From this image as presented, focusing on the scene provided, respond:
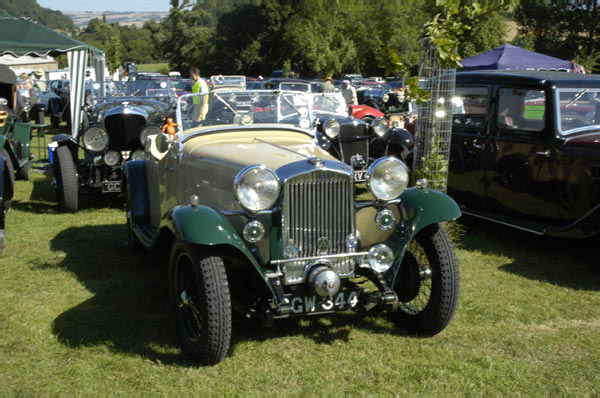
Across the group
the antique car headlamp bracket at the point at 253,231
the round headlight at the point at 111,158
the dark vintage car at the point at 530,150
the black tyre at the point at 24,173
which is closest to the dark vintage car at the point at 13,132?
the black tyre at the point at 24,173

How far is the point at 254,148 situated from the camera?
4371 mm

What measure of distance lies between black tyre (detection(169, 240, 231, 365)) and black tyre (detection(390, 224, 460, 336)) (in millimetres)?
1350

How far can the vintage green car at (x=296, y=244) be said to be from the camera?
138 inches

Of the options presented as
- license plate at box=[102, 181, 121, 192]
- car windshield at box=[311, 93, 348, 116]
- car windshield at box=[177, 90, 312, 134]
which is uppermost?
car windshield at box=[177, 90, 312, 134]

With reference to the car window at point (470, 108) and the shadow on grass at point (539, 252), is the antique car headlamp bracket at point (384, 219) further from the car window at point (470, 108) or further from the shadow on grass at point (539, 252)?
the car window at point (470, 108)

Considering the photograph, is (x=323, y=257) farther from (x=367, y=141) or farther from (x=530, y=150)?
(x=367, y=141)

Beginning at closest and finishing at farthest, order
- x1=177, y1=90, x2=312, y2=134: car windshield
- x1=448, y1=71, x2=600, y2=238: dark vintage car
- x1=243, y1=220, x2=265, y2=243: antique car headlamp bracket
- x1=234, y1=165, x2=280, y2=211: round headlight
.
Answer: x1=234, y1=165, x2=280, y2=211: round headlight → x1=243, y1=220, x2=265, y2=243: antique car headlamp bracket → x1=177, y1=90, x2=312, y2=134: car windshield → x1=448, y1=71, x2=600, y2=238: dark vintage car

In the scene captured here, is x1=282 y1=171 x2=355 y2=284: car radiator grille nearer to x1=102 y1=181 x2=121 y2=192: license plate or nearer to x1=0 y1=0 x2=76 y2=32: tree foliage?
x1=102 y1=181 x2=121 y2=192: license plate

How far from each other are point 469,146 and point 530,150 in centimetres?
84

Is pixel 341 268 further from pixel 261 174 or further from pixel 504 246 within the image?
pixel 504 246

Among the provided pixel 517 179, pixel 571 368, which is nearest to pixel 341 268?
pixel 571 368

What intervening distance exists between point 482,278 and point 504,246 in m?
1.19

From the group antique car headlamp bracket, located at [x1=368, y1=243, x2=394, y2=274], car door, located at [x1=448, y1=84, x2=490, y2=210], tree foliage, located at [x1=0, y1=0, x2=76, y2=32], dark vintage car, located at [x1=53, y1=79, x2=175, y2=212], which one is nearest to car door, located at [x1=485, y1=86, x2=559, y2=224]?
car door, located at [x1=448, y1=84, x2=490, y2=210]

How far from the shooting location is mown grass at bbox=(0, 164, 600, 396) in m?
3.43
